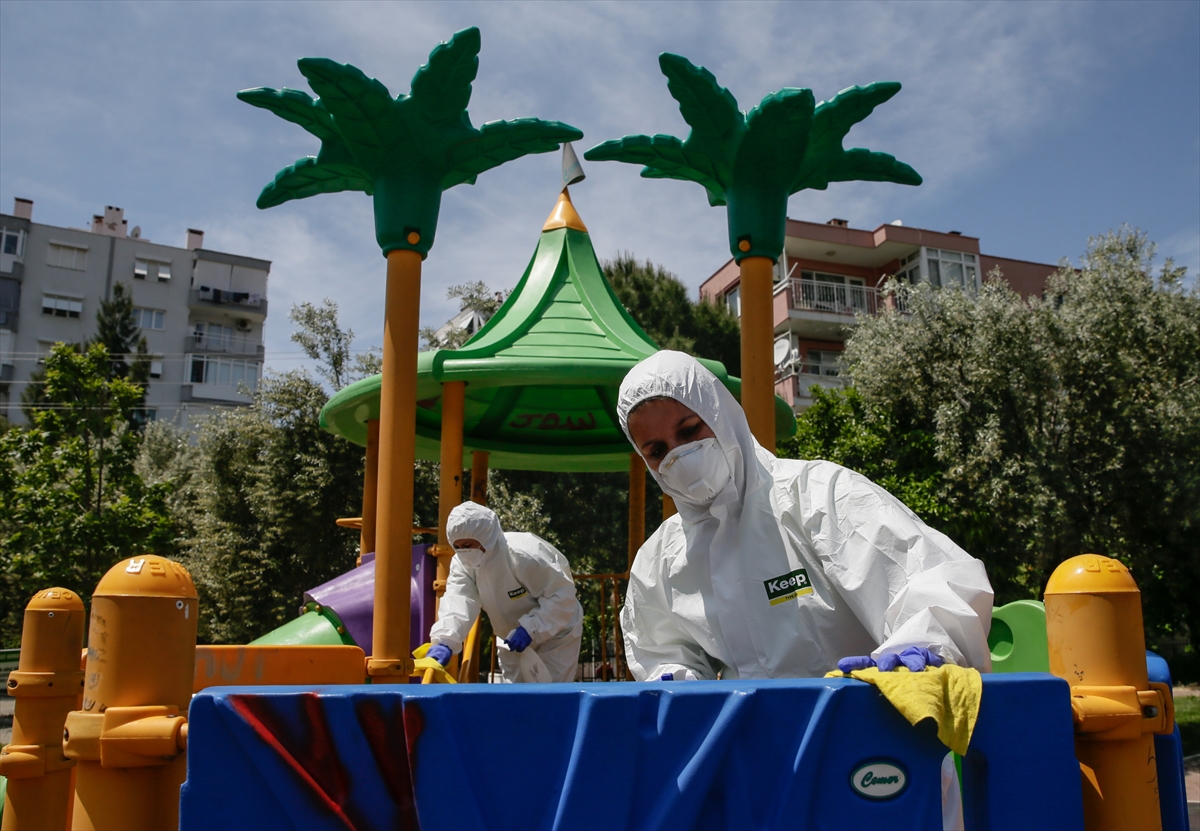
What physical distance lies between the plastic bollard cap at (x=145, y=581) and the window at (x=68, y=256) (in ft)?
168

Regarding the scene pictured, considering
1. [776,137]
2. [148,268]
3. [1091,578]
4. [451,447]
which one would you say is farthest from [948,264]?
[148,268]

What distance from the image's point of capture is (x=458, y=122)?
597 cm

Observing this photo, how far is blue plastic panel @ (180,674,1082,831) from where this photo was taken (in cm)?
154

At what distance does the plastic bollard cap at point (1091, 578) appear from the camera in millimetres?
1879

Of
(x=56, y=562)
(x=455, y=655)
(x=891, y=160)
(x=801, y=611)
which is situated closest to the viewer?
(x=801, y=611)

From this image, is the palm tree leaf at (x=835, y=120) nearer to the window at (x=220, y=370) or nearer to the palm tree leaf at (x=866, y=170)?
the palm tree leaf at (x=866, y=170)

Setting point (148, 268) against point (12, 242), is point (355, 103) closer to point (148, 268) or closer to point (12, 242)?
point (148, 268)

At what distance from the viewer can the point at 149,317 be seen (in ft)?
154

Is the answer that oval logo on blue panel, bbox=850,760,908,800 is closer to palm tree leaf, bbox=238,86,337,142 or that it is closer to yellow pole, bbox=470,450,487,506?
palm tree leaf, bbox=238,86,337,142

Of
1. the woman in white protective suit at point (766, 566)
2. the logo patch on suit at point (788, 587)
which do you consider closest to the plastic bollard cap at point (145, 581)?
the woman in white protective suit at point (766, 566)

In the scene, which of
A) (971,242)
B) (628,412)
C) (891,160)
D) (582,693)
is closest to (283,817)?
(582,693)

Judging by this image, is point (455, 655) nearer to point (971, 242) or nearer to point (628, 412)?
point (628, 412)

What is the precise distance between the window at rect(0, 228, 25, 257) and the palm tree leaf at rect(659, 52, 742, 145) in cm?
4789

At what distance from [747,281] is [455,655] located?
10.5 feet
